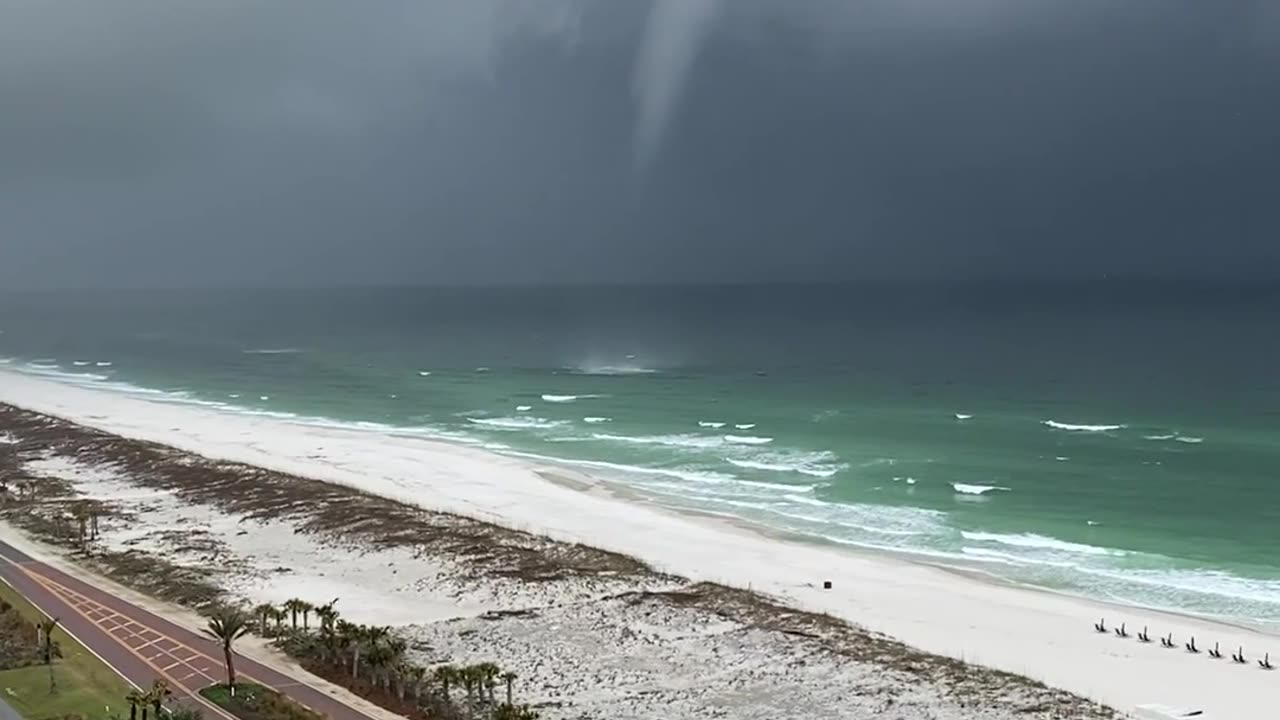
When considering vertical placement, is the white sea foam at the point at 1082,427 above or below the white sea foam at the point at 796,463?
above

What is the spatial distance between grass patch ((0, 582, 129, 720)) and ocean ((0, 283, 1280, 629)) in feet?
105

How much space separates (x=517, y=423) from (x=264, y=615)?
5366cm

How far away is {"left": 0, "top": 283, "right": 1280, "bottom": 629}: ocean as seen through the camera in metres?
50.8

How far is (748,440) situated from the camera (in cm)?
7925

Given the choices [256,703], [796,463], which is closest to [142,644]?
[256,703]

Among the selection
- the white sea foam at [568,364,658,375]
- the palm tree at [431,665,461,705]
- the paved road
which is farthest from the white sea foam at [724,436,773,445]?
the palm tree at [431,665,461,705]

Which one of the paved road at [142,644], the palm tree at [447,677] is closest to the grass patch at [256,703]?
the paved road at [142,644]

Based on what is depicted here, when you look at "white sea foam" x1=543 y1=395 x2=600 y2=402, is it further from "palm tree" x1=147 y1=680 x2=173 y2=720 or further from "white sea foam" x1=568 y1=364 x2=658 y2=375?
"palm tree" x1=147 y1=680 x2=173 y2=720

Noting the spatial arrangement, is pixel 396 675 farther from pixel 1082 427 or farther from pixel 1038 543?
pixel 1082 427

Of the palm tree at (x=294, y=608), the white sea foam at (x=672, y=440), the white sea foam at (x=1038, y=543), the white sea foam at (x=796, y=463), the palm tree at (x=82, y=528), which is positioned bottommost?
the palm tree at (x=294, y=608)

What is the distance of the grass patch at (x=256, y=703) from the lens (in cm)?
2762

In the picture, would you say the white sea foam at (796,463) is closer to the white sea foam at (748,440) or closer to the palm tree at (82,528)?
the white sea foam at (748,440)

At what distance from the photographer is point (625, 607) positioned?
1545 inches

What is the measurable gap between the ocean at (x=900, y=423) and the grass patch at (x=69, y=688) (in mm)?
32060
